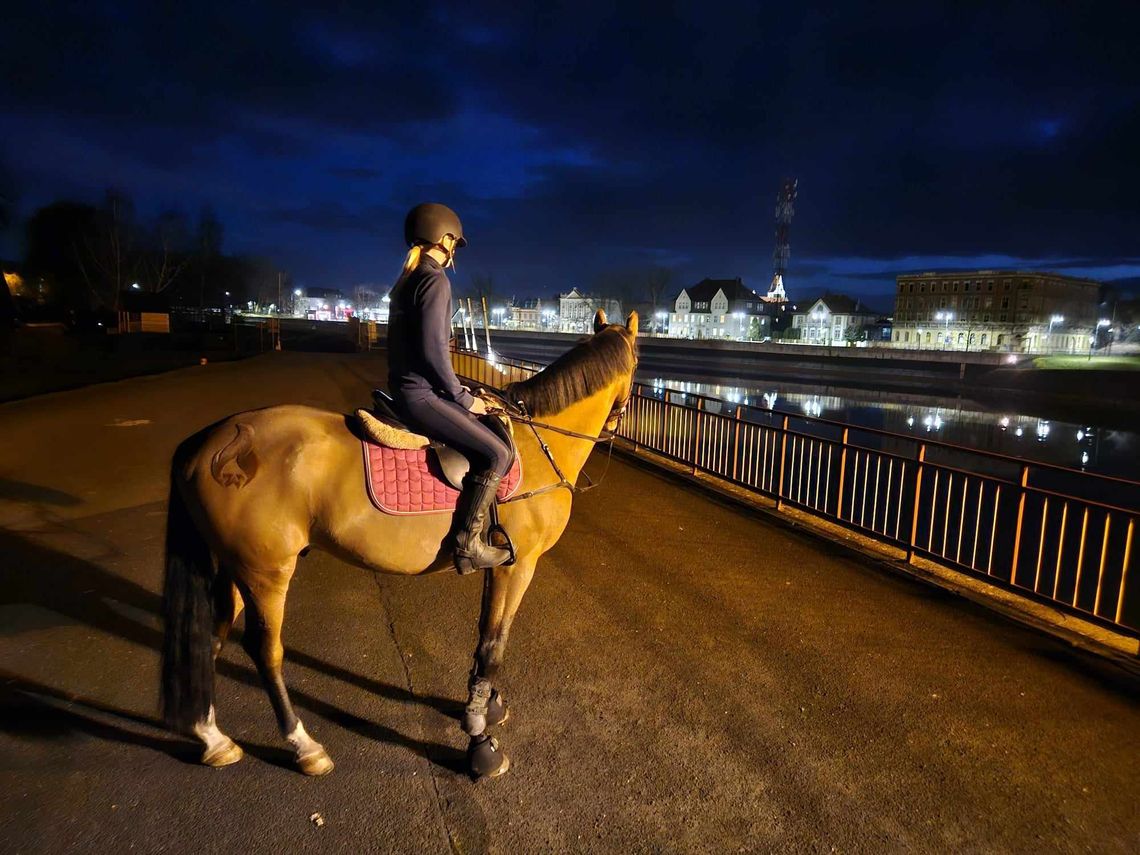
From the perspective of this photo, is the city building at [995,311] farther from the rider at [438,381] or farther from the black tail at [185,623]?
the black tail at [185,623]

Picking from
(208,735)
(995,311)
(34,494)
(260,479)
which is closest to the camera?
(260,479)

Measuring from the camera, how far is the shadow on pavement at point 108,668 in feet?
10.8

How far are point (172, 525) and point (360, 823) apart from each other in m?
1.65

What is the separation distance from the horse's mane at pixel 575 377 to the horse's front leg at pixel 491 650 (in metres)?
0.87

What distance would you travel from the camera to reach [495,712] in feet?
11.4

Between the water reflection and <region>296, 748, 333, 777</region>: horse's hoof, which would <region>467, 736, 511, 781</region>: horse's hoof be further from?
the water reflection

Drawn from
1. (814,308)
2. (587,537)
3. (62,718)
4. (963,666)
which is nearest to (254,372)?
(587,537)

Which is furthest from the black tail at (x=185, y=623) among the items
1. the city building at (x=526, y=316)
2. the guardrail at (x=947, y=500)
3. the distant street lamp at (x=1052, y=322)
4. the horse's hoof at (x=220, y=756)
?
the city building at (x=526, y=316)

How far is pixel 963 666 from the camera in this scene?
419 centimetres

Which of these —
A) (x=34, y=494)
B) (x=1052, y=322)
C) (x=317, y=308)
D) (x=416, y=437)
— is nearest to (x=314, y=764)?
(x=416, y=437)

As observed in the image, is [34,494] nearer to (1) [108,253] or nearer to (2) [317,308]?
(1) [108,253]

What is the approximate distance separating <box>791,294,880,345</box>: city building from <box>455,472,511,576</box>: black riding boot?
111892mm

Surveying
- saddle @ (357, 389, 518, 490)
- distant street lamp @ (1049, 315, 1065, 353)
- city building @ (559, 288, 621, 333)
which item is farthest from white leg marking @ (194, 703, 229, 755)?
city building @ (559, 288, 621, 333)

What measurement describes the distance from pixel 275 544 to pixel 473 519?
93 cm
